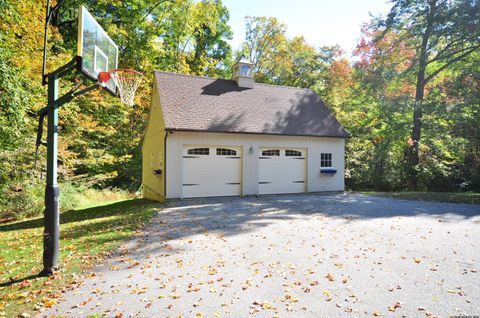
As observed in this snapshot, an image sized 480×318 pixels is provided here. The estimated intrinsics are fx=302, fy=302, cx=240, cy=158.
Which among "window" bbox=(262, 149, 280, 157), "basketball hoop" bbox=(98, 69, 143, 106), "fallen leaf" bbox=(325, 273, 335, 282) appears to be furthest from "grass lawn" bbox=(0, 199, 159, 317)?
"window" bbox=(262, 149, 280, 157)

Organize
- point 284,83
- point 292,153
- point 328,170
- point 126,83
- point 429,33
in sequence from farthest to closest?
1. point 284,83
2. point 429,33
3. point 328,170
4. point 292,153
5. point 126,83

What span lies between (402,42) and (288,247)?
19.8 metres

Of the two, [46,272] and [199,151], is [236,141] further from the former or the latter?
[46,272]

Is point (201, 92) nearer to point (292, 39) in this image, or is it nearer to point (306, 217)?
point (306, 217)

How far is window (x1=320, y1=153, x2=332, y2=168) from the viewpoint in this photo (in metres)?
15.2

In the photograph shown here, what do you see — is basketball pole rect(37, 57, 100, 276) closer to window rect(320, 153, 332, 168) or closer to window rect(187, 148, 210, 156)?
window rect(187, 148, 210, 156)

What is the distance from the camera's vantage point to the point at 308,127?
Answer: 14984 mm

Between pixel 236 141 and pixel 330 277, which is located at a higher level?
pixel 236 141

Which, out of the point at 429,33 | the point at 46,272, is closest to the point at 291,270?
the point at 46,272

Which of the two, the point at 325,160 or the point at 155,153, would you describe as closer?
the point at 155,153

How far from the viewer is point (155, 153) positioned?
14711 mm

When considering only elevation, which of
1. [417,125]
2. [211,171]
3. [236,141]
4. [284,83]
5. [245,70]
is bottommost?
[211,171]

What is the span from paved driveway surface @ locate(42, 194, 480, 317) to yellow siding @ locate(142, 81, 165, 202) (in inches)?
194

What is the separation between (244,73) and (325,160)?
6285 millimetres
